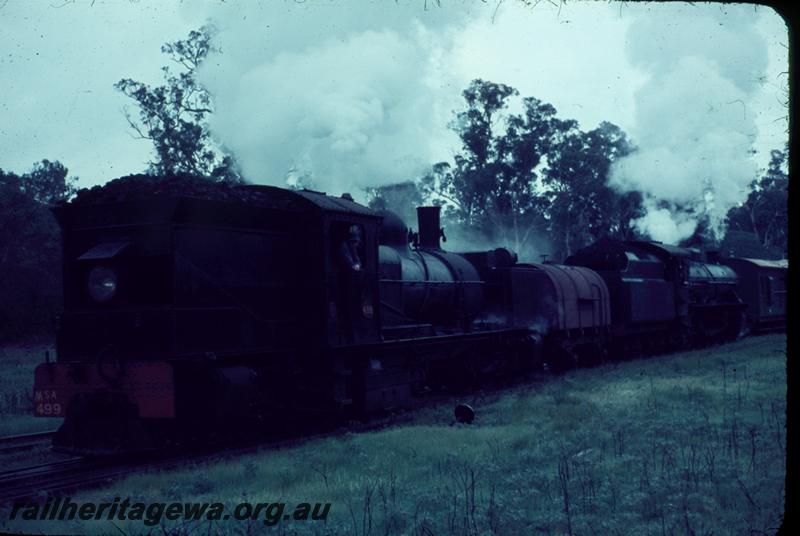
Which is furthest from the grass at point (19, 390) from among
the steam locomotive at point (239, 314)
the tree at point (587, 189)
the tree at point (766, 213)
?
the tree at point (766, 213)

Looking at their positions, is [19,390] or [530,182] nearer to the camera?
[19,390]

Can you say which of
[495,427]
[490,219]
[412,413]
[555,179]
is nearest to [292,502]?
[495,427]

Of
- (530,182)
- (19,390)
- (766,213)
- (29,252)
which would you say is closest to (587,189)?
(530,182)

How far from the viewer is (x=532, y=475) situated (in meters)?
8.00

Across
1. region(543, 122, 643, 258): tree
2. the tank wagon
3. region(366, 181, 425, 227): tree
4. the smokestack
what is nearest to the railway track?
the tank wagon

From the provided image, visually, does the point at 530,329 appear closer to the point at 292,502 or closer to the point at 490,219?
the point at 292,502

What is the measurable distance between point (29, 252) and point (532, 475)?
28942mm

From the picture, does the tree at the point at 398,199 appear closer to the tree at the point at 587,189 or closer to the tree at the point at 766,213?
the tree at the point at 587,189

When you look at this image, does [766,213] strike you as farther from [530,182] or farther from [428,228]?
[428,228]

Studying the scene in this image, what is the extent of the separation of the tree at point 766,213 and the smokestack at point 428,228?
3912 centimetres

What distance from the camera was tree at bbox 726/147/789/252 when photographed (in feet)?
169

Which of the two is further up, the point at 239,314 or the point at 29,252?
the point at 29,252

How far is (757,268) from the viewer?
33531 mm

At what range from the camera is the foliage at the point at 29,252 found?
→ 28453 mm
